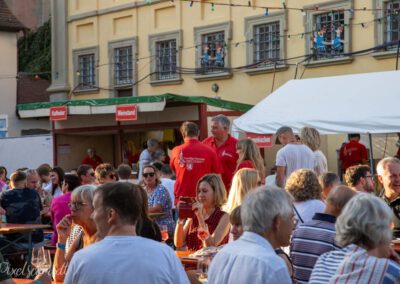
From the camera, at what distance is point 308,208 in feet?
23.7

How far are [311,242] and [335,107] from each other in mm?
7684

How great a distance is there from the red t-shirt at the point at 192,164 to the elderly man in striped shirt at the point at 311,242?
446 cm

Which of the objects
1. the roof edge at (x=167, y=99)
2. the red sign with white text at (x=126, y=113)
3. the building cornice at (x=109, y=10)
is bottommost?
the red sign with white text at (x=126, y=113)

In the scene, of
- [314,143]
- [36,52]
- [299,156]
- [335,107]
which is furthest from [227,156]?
[36,52]

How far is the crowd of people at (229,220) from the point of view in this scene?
163 inches

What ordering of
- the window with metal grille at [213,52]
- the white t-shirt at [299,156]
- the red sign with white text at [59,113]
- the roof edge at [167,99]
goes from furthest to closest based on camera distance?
the window with metal grille at [213,52] < the red sign with white text at [59,113] < the roof edge at [167,99] < the white t-shirt at [299,156]

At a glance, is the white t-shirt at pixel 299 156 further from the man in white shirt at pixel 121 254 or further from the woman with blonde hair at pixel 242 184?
the man in white shirt at pixel 121 254

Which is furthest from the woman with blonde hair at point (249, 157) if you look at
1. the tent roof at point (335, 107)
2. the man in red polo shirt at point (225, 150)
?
the tent roof at point (335, 107)

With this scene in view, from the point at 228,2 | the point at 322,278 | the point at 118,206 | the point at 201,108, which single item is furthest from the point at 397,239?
the point at 228,2

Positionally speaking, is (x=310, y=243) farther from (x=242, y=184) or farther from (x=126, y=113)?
(x=126, y=113)

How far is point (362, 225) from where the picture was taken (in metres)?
4.09

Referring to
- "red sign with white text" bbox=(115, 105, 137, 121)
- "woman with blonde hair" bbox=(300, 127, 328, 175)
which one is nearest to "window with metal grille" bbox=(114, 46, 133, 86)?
"red sign with white text" bbox=(115, 105, 137, 121)

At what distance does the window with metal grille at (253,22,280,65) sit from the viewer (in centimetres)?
2367

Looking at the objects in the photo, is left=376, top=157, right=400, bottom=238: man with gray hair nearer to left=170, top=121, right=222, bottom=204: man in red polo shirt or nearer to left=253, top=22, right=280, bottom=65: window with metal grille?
left=170, top=121, right=222, bottom=204: man in red polo shirt
